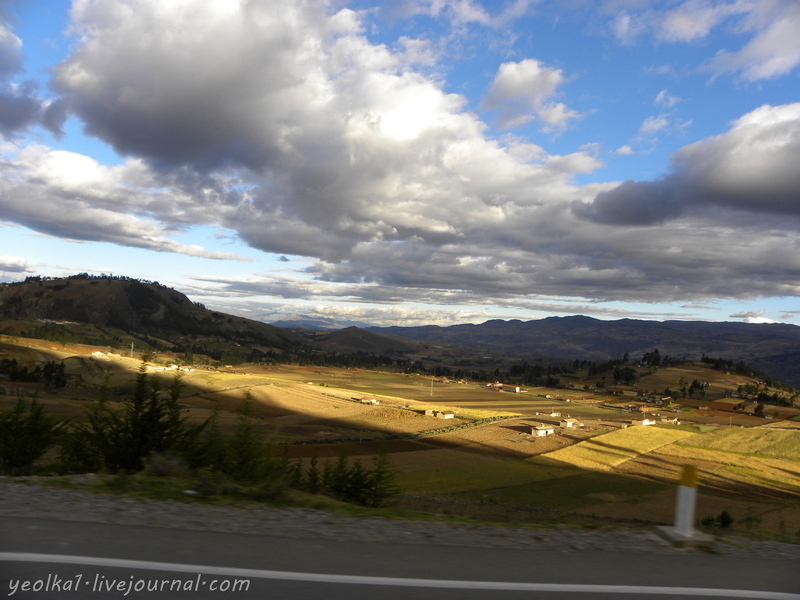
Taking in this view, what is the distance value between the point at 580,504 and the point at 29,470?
3261cm

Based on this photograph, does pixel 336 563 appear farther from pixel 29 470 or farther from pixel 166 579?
pixel 29 470

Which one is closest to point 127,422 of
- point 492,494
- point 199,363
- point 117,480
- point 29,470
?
point 29,470

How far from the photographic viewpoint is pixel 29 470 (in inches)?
543

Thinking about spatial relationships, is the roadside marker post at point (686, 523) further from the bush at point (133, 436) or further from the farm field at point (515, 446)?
the bush at point (133, 436)

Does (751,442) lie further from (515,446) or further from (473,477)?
(473,477)

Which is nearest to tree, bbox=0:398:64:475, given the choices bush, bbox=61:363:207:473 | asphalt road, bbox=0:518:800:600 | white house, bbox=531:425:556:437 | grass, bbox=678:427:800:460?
bush, bbox=61:363:207:473

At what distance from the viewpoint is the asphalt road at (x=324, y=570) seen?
4.68 metres

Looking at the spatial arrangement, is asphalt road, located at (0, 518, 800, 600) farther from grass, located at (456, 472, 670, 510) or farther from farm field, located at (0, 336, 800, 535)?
grass, located at (456, 472, 670, 510)

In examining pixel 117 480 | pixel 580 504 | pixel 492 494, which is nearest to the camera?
pixel 117 480

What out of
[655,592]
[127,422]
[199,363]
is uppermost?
[655,592]

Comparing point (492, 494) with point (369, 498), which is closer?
point (369, 498)

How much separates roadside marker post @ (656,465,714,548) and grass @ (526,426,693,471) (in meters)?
46.8

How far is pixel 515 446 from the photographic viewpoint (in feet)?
202

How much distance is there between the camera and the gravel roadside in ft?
22.6
